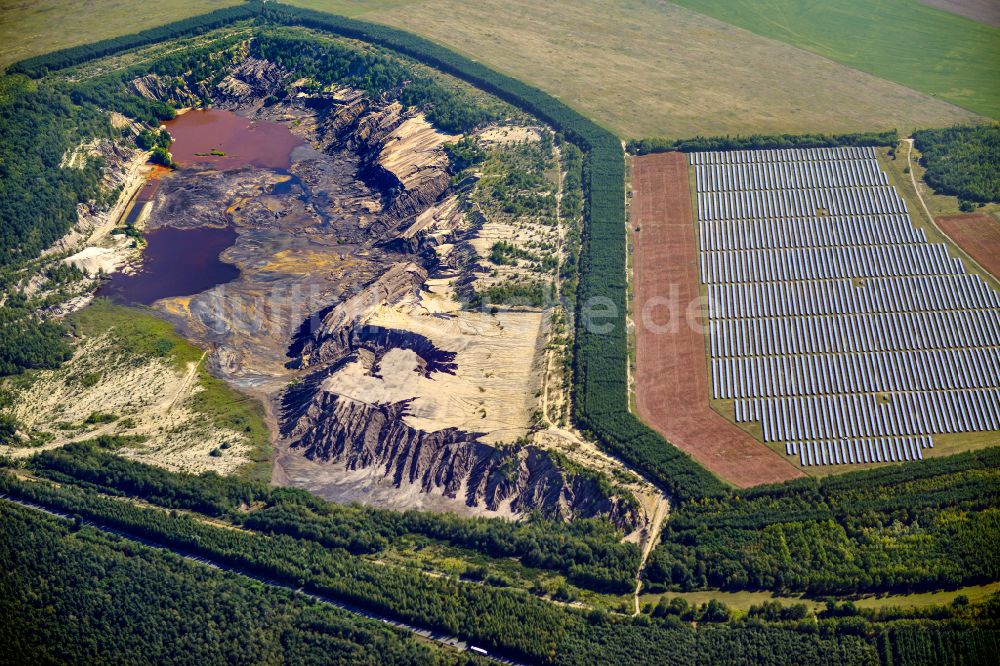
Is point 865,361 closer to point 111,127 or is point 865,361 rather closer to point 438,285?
point 438,285

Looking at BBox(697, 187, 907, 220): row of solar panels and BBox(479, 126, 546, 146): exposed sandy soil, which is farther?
BBox(479, 126, 546, 146): exposed sandy soil

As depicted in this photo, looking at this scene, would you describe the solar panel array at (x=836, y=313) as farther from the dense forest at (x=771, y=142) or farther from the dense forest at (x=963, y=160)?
the dense forest at (x=963, y=160)

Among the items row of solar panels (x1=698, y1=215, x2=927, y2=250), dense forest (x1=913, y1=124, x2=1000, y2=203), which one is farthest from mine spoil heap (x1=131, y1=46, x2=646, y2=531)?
dense forest (x1=913, y1=124, x2=1000, y2=203)

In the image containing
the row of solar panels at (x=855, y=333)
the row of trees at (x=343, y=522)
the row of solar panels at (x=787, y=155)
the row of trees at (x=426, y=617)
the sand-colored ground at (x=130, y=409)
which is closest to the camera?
the row of trees at (x=426, y=617)

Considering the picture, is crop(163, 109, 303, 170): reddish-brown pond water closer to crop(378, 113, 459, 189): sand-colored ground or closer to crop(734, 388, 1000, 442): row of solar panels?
crop(378, 113, 459, 189): sand-colored ground

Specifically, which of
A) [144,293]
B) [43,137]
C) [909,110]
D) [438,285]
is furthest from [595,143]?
[43,137]

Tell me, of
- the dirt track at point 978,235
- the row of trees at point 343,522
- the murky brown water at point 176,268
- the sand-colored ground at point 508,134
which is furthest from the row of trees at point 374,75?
the row of trees at point 343,522

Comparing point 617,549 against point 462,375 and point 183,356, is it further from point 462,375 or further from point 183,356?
point 183,356
